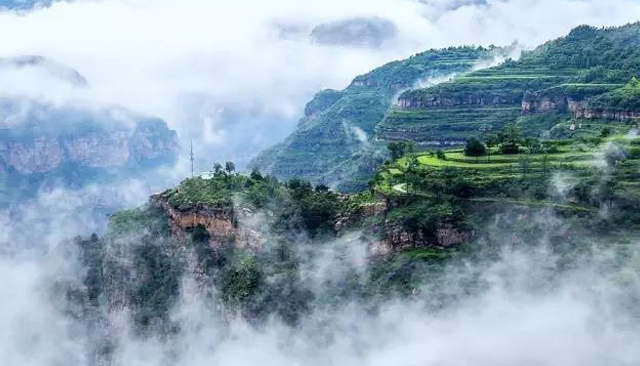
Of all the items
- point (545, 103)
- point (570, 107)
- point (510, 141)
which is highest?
point (545, 103)

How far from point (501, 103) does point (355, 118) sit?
45029 mm

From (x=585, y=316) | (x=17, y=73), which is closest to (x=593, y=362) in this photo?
(x=585, y=316)

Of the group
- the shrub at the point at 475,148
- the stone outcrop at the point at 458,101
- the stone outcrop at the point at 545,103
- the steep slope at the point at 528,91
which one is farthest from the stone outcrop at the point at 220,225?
the stone outcrop at the point at 458,101

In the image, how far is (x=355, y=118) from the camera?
14000 cm

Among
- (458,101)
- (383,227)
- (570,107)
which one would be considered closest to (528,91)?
(570,107)

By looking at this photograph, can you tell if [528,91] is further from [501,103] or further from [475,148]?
[475,148]

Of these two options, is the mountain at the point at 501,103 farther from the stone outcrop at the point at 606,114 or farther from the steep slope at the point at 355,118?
the steep slope at the point at 355,118

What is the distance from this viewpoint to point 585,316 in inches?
1763

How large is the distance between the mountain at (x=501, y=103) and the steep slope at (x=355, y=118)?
308 mm

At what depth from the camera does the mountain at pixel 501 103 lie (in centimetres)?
8438

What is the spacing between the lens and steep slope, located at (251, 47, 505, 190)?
131 m

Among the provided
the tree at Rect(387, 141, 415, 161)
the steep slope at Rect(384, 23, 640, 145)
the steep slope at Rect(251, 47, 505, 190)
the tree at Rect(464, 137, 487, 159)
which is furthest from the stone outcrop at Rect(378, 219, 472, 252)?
the steep slope at Rect(251, 47, 505, 190)

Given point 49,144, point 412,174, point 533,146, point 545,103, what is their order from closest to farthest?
point 412,174 < point 533,146 < point 545,103 < point 49,144

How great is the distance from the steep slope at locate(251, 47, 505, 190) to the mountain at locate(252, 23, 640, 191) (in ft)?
1.01
